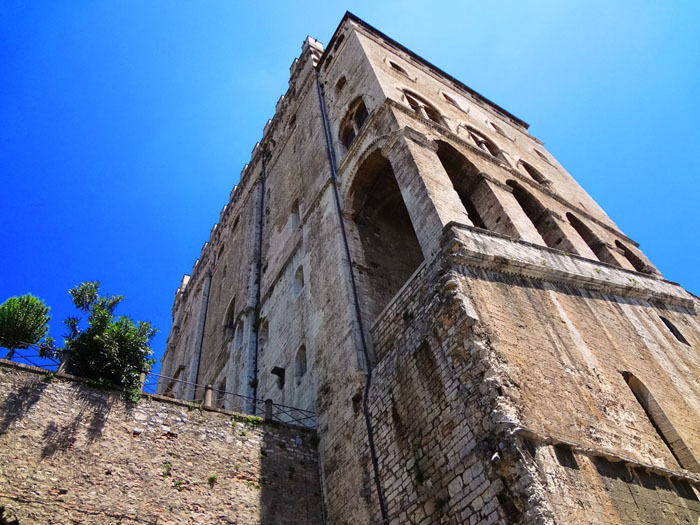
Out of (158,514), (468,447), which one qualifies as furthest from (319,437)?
(468,447)

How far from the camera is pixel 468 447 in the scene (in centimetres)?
698

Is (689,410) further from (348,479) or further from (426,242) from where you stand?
(348,479)

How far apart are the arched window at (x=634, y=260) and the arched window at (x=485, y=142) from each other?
15.9 ft

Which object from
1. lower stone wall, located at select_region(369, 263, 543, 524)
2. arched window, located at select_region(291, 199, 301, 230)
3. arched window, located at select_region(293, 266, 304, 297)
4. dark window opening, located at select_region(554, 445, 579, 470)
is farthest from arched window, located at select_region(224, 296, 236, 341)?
dark window opening, located at select_region(554, 445, 579, 470)

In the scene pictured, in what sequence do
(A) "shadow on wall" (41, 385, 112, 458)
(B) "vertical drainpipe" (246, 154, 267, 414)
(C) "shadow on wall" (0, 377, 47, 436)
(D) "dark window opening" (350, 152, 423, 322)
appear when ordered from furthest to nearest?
1. (B) "vertical drainpipe" (246, 154, 267, 414)
2. (D) "dark window opening" (350, 152, 423, 322)
3. (A) "shadow on wall" (41, 385, 112, 458)
4. (C) "shadow on wall" (0, 377, 47, 436)

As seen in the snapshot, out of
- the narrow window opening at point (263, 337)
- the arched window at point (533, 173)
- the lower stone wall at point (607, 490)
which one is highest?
the arched window at point (533, 173)

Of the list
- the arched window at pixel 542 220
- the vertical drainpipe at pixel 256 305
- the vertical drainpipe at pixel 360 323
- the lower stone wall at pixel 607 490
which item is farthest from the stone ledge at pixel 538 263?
the vertical drainpipe at pixel 256 305

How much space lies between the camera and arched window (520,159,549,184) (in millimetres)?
18812

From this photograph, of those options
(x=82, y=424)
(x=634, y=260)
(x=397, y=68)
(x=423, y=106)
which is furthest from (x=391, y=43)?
(x=82, y=424)

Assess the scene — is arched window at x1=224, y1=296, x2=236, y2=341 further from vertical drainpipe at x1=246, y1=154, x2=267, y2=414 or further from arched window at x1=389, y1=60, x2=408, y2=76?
arched window at x1=389, y1=60, x2=408, y2=76

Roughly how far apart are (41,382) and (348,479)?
18.5 feet

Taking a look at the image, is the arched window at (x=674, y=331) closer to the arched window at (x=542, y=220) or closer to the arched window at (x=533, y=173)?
A: the arched window at (x=542, y=220)

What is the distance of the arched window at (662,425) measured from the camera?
25.8 ft

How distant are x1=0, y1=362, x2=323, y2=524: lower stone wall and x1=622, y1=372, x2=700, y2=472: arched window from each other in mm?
6070
